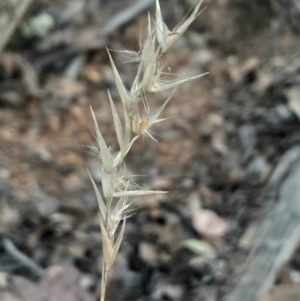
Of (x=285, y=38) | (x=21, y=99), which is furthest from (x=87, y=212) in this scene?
(x=285, y=38)

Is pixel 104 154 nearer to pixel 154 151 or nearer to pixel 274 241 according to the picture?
pixel 274 241

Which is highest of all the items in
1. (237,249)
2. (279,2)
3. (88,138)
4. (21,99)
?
(279,2)

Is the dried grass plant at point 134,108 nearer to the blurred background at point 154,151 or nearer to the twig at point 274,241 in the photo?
the blurred background at point 154,151

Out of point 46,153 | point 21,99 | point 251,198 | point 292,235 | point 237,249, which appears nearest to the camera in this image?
point 292,235

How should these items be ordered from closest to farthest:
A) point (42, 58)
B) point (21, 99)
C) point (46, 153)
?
point (46, 153)
point (21, 99)
point (42, 58)

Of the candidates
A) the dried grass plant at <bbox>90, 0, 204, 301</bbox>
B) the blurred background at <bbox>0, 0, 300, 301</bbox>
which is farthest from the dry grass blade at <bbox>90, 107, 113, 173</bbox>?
the blurred background at <bbox>0, 0, 300, 301</bbox>

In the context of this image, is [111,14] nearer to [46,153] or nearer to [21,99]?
[21,99]

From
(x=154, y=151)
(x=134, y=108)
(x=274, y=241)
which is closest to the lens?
(x=134, y=108)

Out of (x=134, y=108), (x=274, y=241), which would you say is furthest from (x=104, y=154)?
(x=274, y=241)

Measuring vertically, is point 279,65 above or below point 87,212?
above
